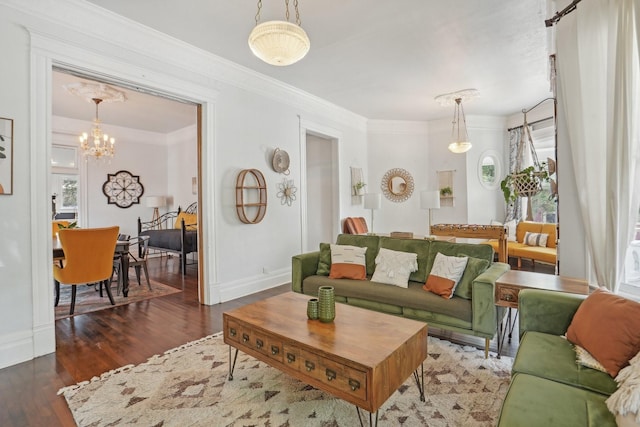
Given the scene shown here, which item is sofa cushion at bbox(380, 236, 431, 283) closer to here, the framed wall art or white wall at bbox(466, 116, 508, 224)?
the framed wall art

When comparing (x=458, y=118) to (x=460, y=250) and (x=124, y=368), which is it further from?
(x=124, y=368)

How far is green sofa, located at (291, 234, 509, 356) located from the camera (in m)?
2.59

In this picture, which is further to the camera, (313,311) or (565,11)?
(565,11)

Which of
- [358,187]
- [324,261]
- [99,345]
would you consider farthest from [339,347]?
[358,187]

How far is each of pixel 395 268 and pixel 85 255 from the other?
11.3 ft

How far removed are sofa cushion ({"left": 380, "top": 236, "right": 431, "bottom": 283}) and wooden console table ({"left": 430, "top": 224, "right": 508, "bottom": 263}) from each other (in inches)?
97.8

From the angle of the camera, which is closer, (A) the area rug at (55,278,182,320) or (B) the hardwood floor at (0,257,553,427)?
(B) the hardwood floor at (0,257,553,427)

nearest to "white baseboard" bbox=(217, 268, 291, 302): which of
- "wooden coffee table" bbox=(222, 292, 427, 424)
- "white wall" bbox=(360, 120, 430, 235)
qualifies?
"wooden coffee table" bbox=(222, 292, 427, 424)

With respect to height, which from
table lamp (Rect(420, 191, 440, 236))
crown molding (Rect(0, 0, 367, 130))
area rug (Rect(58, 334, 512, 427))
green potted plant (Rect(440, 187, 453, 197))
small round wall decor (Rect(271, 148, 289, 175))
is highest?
crown molding (Rect(0, 0, 367, 130))

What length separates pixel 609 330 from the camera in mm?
1539

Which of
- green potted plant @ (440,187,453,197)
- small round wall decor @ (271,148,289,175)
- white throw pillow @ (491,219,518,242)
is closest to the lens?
small round wall decor @ (271,148,289,175)

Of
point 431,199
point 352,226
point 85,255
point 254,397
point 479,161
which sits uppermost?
point 479,161

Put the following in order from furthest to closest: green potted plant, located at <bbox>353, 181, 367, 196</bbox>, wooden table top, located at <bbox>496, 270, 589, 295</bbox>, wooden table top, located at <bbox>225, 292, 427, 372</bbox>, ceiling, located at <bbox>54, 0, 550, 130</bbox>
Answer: green potted plant, located at <bbox>353, 181, 367, 196</bbox>
ceiling, located at <bbox>54, 0, 550, 130</bbox>
wooden table top, located at <bbox>496, 270, 589, 295</bbox>
wooden table top, located at <bbox>225, 292, 427, 372</bbox>

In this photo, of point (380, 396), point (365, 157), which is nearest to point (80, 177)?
point (365, 157)
